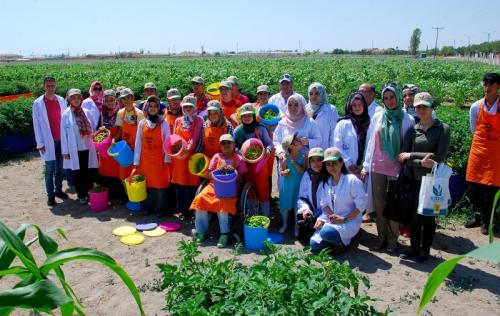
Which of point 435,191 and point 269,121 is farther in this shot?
point 269,121

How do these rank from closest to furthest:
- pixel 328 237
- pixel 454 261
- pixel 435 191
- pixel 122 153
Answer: pixel 454 261 < pixel 435 191 < pixel 328 237 < pixel 122 153

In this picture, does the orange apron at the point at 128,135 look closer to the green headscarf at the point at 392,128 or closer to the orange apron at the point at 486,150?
the green headscarf at the point at 392,128

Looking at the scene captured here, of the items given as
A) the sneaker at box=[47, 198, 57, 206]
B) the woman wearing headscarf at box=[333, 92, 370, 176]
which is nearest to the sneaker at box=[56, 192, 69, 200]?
the sneaker at box=[47, 198, 57, 206]

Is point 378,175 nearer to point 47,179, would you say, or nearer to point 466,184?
point 466,184

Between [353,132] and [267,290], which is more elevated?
[353,132]

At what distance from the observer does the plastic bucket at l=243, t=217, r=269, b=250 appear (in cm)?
488

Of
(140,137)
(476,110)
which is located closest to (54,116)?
(140,137)

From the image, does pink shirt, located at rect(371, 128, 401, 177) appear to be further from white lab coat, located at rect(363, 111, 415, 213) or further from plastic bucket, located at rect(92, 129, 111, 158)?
plastic bucket, located at rect(92, 129, 111, 158)

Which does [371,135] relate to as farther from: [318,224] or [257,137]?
[257,137]

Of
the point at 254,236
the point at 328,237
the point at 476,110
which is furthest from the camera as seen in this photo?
the point at 476,110

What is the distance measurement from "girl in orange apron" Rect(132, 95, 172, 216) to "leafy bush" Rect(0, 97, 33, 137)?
5300 millimetres

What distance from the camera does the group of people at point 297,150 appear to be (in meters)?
4.54

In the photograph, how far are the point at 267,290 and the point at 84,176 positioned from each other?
16.7ft

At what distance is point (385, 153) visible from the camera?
4.64 m
